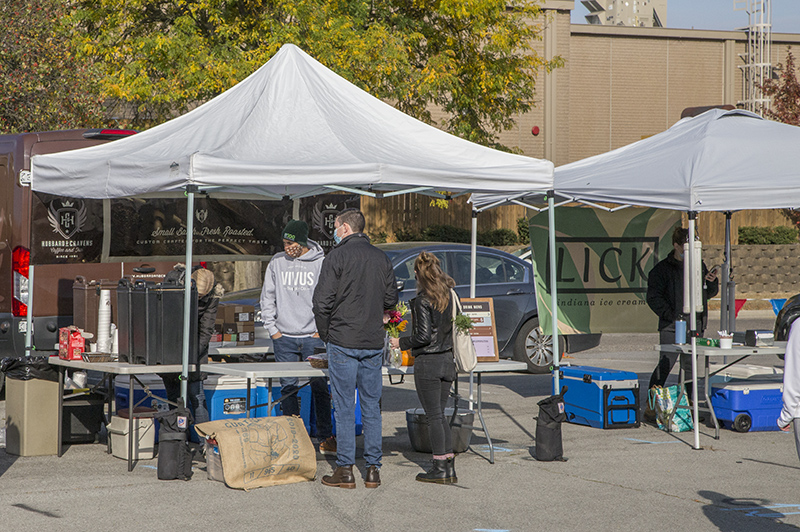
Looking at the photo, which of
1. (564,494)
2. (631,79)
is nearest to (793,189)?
→ (564,494)

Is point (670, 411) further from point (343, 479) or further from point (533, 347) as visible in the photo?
point (343, 479)

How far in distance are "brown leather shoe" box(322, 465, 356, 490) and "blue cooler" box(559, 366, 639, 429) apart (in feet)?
11.0

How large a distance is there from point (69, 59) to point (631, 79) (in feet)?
70.5

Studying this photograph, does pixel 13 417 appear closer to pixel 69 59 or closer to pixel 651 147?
pixel 651 147

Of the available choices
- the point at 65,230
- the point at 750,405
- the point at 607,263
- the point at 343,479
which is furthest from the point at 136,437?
the point at 607,263

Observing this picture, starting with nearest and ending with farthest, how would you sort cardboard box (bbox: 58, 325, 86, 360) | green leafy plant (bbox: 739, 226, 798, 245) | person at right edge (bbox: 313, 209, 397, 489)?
person at right edge (bbox: 313, 209, 397, 489) → cardboard box (bbox: 58, 325, 86, 360) → green leafy plant (bbox: 739, 226, 798, 245)

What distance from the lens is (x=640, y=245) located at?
36.2ft

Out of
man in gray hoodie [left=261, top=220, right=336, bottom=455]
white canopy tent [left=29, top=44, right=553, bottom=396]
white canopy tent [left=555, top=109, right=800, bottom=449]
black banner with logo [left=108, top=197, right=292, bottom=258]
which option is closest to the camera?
white canopy tent [left=29, top=44, right=553, bottom=396]

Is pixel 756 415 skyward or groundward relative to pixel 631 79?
groundward

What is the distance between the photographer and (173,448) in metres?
6.88

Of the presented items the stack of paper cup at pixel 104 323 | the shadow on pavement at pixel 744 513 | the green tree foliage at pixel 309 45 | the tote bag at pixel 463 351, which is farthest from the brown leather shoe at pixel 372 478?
the green tree foliage at pixel 309 45

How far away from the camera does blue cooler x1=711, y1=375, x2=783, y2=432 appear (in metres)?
9.11

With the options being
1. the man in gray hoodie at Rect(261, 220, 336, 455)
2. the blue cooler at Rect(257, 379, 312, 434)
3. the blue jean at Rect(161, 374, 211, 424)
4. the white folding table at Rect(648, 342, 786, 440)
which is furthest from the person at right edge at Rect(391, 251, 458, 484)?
the white folding table at Rect(648, 342, 786, 440)

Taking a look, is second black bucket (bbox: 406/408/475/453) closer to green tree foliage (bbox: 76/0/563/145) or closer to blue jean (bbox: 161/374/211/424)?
blue jean (bbox: 161/374/211/424)
